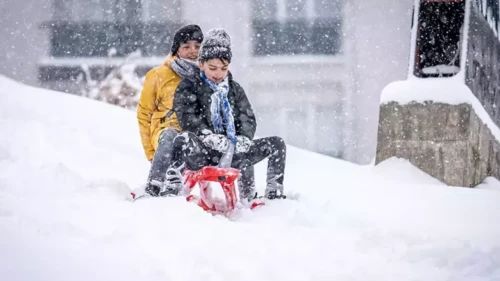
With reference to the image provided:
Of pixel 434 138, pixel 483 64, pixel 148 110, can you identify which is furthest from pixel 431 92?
pixel 148 110

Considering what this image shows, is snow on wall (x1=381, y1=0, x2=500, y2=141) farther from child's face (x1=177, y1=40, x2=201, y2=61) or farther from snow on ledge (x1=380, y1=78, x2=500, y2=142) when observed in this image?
child's face (x1=177, y1=40, x2=201, y2=61)

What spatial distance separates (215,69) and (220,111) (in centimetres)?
28

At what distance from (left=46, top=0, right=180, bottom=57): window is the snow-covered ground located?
10.1 m

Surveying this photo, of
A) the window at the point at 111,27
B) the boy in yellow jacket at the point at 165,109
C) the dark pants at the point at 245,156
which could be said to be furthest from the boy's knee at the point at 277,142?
the window at the point at 111,27

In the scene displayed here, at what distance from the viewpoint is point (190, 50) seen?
4.45 m

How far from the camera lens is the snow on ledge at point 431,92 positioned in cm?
598

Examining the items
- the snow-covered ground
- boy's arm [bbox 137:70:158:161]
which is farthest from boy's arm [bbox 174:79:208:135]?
the snow-covered ground

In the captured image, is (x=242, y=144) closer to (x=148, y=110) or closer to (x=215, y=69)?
(x=215, y=69)

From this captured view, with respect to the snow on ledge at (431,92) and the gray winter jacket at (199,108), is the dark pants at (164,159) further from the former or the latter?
the snow on ledge at (431,92)

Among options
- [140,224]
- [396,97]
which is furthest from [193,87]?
[396,97]

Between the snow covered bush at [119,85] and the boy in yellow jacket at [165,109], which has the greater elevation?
the boy in yellow jacket at [165,109]

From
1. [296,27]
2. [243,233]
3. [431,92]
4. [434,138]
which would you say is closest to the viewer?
[243,233]

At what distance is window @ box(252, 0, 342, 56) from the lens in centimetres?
1491

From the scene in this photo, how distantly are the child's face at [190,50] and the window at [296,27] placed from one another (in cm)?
1050
